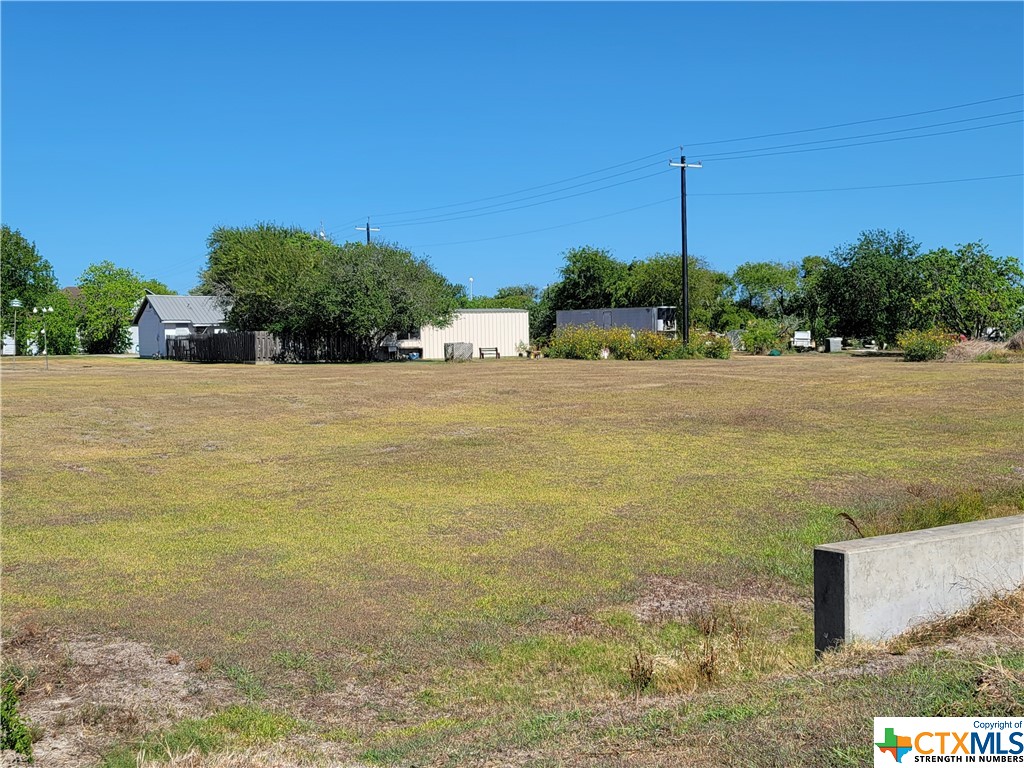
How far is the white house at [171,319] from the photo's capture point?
76.9 m

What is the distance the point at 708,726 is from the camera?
4.95 m

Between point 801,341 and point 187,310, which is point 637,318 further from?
point 187,310

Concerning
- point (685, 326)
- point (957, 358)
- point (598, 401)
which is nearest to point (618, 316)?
point (685, 326)

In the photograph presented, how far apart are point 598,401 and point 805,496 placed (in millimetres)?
12591

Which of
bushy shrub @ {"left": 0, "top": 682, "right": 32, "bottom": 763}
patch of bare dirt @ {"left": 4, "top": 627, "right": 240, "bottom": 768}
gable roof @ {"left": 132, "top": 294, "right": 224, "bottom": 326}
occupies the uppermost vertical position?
gable roof @ {"left": 132, "top": 294, "right": 224, "bottom": 326}

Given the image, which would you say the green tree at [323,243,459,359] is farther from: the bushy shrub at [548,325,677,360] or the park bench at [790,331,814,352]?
the park bench at [790,331,814,352]

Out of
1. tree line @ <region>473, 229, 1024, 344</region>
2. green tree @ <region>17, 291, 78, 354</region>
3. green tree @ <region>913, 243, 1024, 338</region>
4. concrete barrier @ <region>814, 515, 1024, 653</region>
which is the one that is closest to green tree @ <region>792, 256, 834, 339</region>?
tree line @ <region>473, 229, 1024, 344</region>

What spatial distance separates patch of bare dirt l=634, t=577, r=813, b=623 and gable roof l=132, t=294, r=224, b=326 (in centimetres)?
7206

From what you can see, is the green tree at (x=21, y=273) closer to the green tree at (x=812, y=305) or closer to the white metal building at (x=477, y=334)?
the white metal building at (x=477, y=334)

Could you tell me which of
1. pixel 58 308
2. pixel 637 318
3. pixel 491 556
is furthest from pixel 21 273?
pixel 491 556

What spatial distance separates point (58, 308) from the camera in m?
90.4

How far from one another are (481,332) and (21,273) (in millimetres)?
53534

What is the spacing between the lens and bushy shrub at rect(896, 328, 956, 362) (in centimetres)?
4672

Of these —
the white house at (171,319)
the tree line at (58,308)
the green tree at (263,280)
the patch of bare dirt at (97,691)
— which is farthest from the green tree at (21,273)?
the patch of bare dirt at (97,691)
